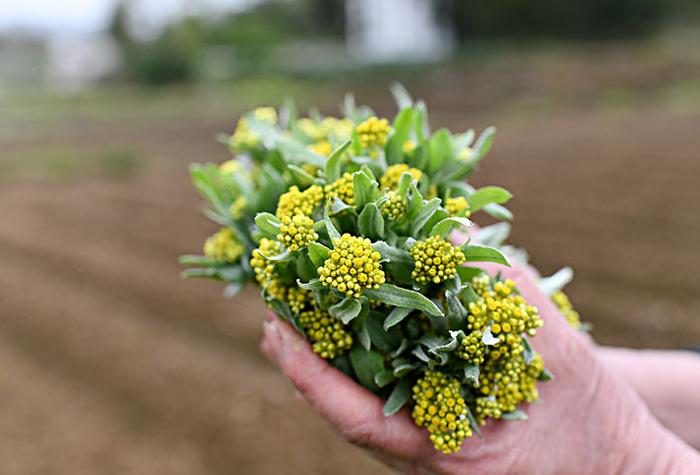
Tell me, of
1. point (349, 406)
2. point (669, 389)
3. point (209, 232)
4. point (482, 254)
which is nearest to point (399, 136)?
point (482, 254)

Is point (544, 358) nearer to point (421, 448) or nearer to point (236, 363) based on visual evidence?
point (421, 448)

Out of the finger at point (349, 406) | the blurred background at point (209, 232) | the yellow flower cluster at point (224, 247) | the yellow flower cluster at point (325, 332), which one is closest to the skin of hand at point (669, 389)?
the finger at point (349, 406)

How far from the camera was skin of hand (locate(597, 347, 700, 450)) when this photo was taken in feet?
6.82

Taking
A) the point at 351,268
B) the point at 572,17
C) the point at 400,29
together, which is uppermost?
the point at 351,268

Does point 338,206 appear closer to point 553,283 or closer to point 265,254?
point 265,254

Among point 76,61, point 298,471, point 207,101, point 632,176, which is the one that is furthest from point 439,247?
point 76,61

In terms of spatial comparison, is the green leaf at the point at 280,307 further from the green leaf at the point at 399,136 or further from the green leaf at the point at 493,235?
the green leaf at the point at 493,235

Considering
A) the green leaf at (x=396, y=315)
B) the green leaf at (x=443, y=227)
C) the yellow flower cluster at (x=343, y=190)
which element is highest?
the yellow flower cluster at (x=343, y=190)

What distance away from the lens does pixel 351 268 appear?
119 cm

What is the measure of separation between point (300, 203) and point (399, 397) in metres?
0.44

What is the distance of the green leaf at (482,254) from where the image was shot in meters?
1.27

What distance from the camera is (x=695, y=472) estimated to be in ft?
5.08

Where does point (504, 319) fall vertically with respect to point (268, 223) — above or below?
below

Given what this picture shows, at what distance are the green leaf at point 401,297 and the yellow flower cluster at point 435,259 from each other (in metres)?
0.04
